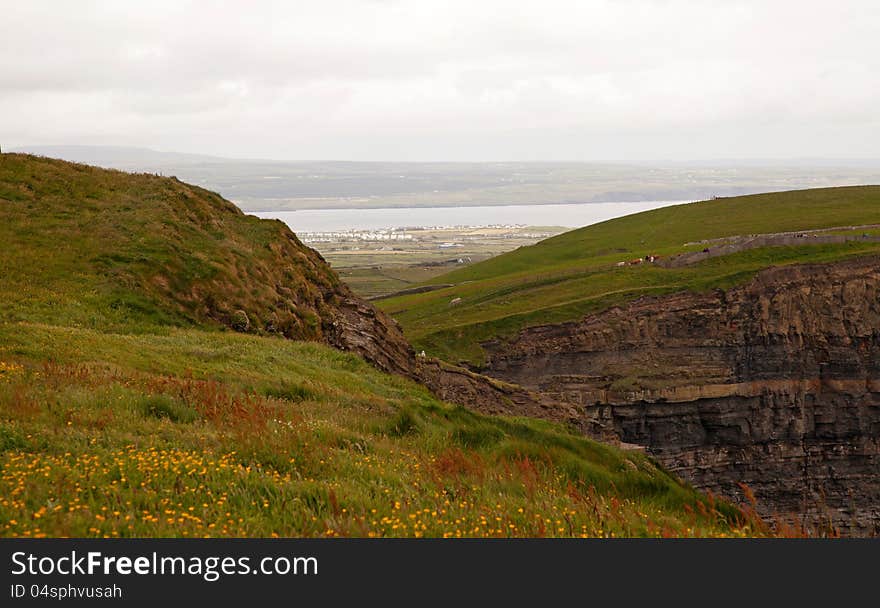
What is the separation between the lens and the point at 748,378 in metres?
47.8

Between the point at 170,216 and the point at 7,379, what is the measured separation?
17.2m

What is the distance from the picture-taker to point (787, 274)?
50719 millimetres

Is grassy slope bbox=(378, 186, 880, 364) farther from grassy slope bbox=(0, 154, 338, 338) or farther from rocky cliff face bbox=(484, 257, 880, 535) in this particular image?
grassy slope bbox=(0, 154, 338, 338)

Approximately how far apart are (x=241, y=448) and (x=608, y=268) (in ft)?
186

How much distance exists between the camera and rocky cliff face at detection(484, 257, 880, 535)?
4512 centimetres

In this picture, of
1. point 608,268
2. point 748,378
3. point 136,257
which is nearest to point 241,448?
point 136,257

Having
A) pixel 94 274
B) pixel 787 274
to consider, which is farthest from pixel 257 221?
pixel 787 274

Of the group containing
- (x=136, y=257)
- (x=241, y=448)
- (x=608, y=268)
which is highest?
(x=136, y=257)

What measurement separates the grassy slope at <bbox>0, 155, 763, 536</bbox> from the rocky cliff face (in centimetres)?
2717

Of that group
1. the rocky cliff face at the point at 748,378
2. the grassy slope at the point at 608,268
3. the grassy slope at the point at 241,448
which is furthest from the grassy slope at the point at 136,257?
the rocky cliff face at the point at 748,378

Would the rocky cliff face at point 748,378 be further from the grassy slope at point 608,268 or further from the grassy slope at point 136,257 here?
the grassy slope at point 136,257

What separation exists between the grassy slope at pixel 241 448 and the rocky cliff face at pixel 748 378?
1070 inches

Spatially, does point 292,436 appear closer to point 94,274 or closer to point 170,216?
point 94,274

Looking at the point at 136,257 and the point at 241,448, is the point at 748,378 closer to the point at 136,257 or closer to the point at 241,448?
the point at 136,257
